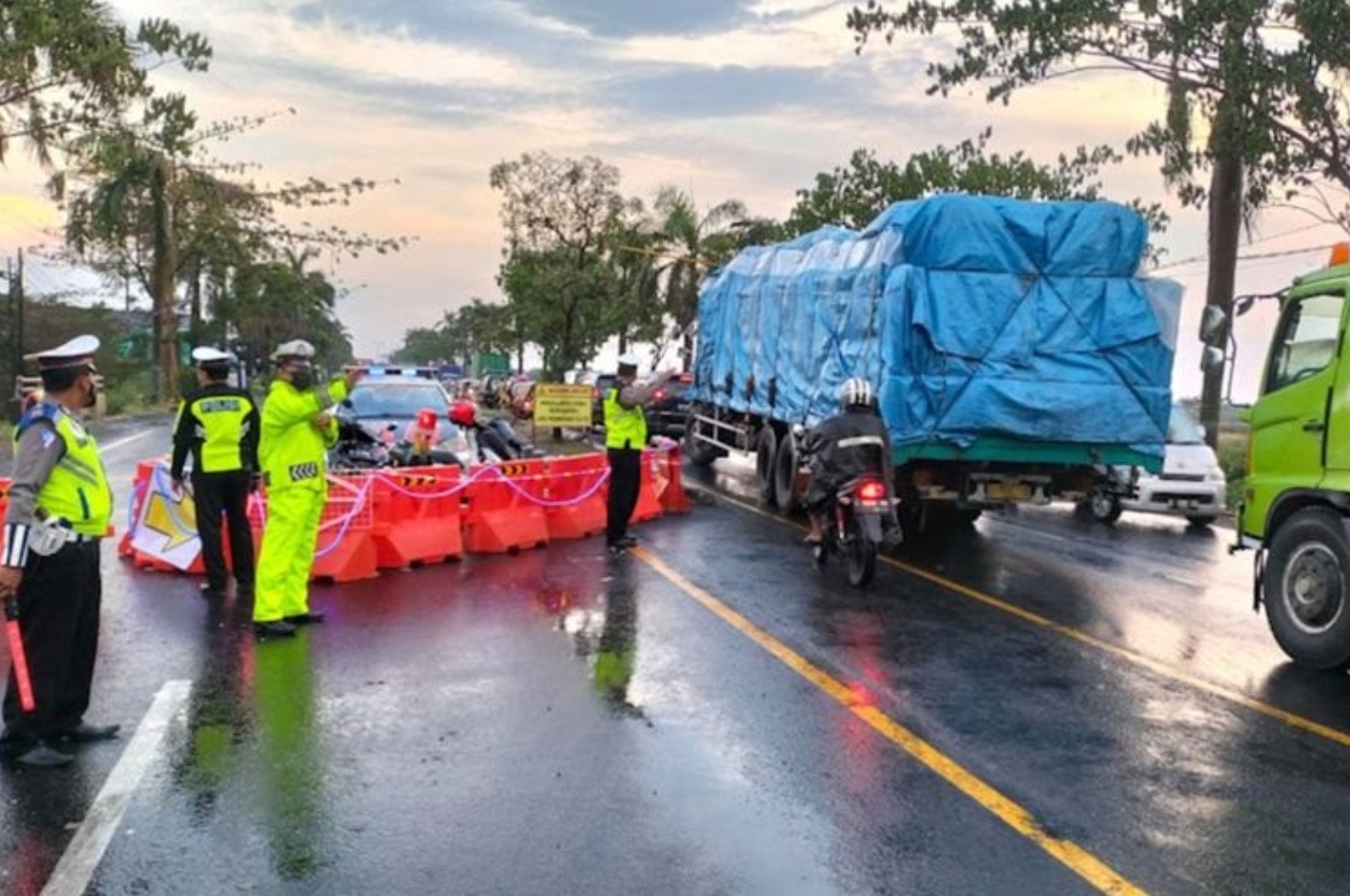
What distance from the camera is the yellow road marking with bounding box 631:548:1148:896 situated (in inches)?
169

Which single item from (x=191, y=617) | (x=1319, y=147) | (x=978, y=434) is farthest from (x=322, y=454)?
(x=1319, y=147)

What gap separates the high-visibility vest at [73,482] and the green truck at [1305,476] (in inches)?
271

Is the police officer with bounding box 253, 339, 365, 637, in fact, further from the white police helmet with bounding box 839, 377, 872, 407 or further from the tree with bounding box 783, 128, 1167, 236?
the tree with bounding box 783, 128, 1167, 236

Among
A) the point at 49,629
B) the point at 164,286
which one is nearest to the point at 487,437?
the point at 49,629

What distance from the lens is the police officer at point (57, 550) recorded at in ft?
17.4

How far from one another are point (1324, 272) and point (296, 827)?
7.12 m

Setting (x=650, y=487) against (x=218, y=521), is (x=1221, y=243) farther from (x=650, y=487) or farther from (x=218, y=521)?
(x=218, y=521)

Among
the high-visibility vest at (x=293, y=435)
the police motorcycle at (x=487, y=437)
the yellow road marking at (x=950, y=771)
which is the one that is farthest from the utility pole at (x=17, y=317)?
the yellow road marking at (x=950, y=771)

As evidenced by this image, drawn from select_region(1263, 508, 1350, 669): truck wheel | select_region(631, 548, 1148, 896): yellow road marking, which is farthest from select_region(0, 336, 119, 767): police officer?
select_region(1263, 508, 1350, 669): truck wheel

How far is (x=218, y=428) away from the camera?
356 inches

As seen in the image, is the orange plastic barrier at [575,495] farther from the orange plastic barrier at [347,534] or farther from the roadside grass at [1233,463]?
the roadside grass at [1233,463]

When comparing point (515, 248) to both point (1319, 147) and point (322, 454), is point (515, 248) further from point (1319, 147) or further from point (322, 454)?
point (322, 454)

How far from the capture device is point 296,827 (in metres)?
Result: 4.59

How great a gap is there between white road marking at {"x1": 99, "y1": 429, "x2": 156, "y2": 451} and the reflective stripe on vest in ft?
50.6
